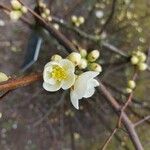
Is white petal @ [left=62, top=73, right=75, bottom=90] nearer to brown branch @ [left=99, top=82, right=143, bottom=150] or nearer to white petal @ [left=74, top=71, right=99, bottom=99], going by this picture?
white petal @ [left=74, top=71, right=99, bottom=99]

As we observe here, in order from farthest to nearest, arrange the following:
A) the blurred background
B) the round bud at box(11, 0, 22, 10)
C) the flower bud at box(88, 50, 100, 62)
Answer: the blurred background → the round bud at box(11, 0, 22, 10) → the flower bud at box(88, 50, 100, 62)

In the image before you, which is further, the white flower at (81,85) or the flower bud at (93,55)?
the flower bud at (93,55)

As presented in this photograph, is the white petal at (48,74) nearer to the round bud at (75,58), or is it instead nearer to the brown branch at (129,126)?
the round bud at (75,58)

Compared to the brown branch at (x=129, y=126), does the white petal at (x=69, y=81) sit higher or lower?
higher

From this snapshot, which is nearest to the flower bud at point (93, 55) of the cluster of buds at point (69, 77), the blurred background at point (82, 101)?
the cluster of buds at point (69, 77)

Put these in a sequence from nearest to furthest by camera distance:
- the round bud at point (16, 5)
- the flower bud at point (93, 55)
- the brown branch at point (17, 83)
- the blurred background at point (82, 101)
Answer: the brown branch at point (17, 83), the flower bud at point (93, 55), the round bud at point (16, 5), the blurred background at point (82, 101)

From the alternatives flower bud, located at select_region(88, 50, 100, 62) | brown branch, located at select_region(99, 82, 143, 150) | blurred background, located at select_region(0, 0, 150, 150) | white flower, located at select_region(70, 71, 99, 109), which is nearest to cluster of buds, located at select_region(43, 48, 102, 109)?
white flower, located at select_region(70, 71, 99, 109)

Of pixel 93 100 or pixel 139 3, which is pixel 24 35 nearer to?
pixel 93 100

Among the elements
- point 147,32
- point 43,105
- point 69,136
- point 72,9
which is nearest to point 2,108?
point 43,105
